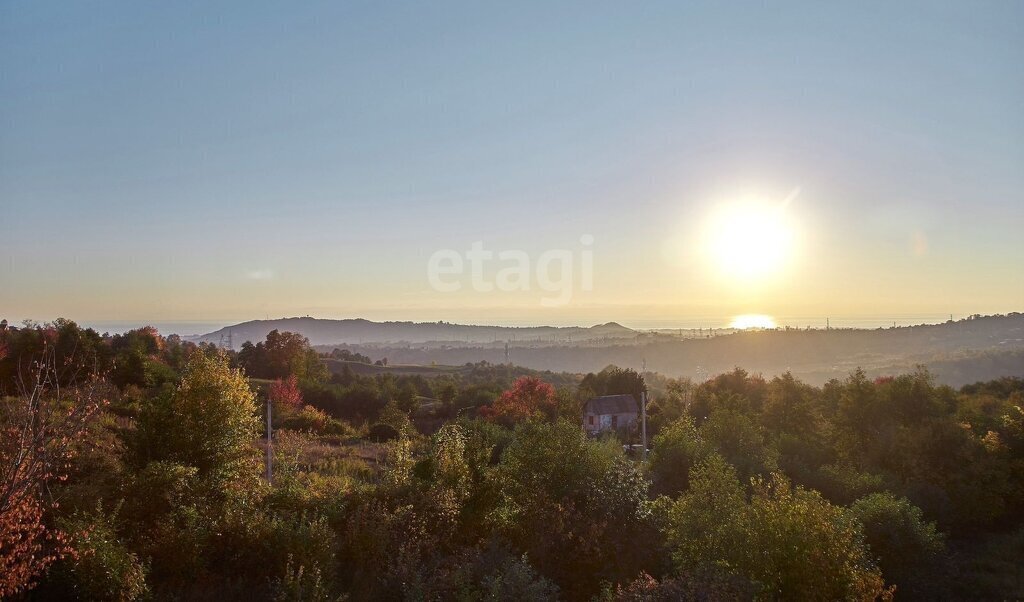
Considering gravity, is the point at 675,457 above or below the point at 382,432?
above

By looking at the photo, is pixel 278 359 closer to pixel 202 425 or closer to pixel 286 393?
pixel 286 393

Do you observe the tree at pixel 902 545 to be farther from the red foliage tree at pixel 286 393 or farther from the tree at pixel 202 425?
the red foliage tree at pixel 286 393

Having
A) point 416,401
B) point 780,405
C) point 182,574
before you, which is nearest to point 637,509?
point 182,574

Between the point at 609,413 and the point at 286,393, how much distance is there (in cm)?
2249

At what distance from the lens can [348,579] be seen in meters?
11.4

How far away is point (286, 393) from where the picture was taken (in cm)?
3856

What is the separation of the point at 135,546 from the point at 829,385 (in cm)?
3137

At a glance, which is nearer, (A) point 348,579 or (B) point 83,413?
(B) point 83,413

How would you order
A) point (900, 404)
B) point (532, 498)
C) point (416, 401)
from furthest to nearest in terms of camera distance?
point (416, 401) → point (900, 404) → point (532, 498)

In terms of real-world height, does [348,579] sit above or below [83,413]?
below

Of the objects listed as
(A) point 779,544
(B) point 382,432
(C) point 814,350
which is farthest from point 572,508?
(C) point 814,350

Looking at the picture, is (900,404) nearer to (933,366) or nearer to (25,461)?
(25,461)

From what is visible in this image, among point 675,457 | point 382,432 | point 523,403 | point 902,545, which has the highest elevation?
point 675,457

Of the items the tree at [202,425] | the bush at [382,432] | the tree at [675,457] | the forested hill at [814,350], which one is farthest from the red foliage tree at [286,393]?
the forested hill at [814,350]
